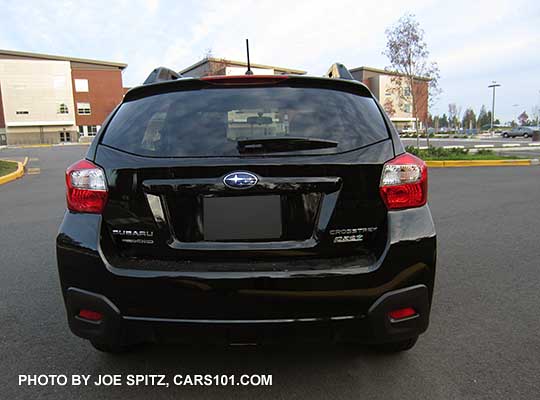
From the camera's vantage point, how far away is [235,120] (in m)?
2.15

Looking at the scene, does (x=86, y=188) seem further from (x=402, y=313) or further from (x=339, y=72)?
(x=339, y=72)

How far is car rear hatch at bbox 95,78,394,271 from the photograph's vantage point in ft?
6.21

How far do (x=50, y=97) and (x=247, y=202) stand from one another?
6768cm

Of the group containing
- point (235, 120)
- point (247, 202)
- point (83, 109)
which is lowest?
point (247, 202)

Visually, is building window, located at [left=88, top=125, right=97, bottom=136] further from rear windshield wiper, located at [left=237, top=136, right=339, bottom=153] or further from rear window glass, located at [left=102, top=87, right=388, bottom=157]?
rear windshield wiper, located at [left=237, top=136, right=339, bottom=153]

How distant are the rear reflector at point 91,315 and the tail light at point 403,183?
59.1 inches

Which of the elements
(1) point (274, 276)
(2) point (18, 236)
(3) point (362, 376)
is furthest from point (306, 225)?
(2) point (18, 236)

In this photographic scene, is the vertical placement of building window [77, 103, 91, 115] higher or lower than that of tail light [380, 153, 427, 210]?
higher

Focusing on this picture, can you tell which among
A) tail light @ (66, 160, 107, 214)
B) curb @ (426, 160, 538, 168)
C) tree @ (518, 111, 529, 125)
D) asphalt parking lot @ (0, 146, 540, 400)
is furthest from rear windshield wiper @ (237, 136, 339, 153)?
tree @ (518, 111, 529, 125)

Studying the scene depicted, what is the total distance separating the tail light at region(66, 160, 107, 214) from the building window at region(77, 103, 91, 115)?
6827cm

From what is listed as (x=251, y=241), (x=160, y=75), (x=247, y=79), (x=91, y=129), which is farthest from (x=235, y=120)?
(x=91, y=129)

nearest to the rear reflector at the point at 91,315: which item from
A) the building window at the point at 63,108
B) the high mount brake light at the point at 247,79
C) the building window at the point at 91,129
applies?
the high mount brake light at the point at 247,79

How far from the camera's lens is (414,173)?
205cm

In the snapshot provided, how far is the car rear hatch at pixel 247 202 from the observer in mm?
1893
